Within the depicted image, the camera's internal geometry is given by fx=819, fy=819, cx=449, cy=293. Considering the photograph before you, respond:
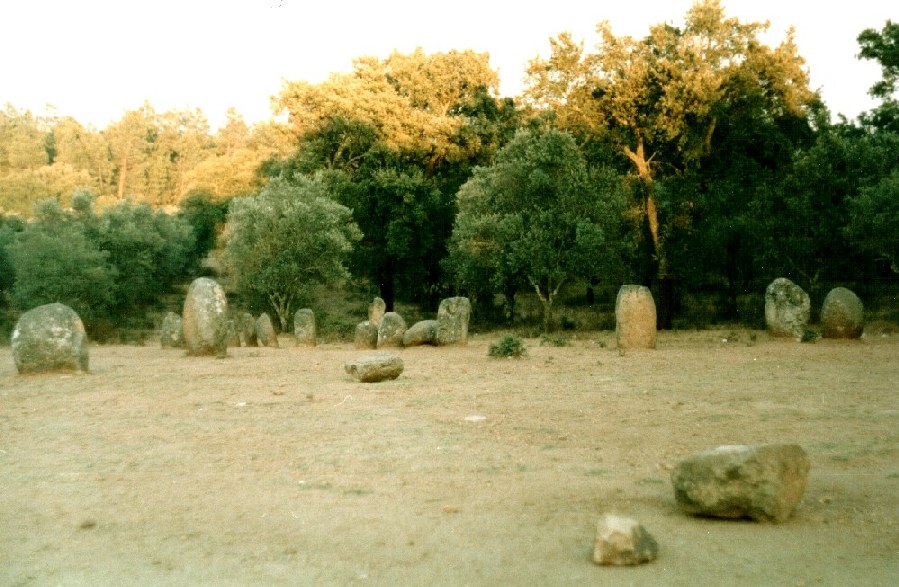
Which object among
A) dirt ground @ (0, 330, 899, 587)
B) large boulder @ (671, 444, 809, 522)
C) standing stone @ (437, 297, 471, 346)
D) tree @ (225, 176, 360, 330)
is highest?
tree @ (225, 176, 360, 330)

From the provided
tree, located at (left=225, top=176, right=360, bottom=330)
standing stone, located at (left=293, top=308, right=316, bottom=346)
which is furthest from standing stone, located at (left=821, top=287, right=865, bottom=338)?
tree, located at (left=225, top=176, right=360, bottom=330)

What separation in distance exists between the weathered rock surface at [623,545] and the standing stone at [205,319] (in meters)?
14.8

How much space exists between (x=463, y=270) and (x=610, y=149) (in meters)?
6.60

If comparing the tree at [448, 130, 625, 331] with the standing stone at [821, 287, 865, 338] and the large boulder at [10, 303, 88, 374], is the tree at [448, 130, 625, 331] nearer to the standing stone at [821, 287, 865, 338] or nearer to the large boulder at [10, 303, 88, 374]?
the standing stone at [821, 287, 865, 338]

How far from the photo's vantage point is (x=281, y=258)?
29.5 m

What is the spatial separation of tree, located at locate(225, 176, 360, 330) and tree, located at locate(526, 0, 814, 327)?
8899mm

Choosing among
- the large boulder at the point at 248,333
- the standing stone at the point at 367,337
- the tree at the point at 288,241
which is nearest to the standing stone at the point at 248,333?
the large boulder at the point at 248,333

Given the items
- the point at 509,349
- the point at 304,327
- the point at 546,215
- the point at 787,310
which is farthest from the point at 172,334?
the point at 787,310

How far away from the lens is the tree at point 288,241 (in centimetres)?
2941

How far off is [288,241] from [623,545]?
1034 inches

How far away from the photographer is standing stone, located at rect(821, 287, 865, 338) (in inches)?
784

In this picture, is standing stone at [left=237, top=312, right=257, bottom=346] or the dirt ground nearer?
the dirt ground

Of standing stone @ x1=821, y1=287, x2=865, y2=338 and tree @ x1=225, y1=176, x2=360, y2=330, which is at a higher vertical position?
tree @ x1=225, y1=176, x2=360, y2=330

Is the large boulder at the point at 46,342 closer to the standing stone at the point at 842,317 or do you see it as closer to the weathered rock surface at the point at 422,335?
the weathered rock surface at the point at 422,335
